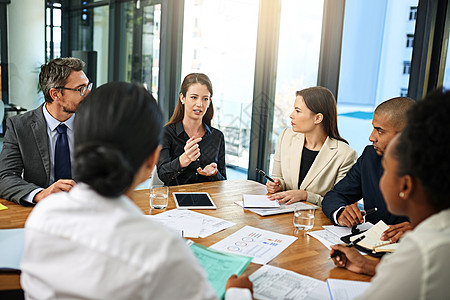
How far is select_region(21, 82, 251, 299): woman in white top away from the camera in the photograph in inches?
36.1

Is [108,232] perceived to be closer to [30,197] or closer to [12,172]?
[30,197]

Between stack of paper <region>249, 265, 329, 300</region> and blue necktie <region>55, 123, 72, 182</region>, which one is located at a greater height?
blue necktie <region>55, 123, 72, 182</region>

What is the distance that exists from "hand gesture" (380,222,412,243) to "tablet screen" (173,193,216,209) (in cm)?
90

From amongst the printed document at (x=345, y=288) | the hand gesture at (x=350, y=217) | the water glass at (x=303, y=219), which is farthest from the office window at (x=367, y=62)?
the printed document at (x=345, y=288)

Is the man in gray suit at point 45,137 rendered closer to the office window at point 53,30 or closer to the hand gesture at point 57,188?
the hand gesture at point 57,188

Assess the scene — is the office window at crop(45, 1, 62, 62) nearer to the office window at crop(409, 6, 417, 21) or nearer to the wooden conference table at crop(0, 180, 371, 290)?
the wooden conference table at crop(0, 180, 371, 290)

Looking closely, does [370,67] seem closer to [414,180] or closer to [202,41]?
[202,41]

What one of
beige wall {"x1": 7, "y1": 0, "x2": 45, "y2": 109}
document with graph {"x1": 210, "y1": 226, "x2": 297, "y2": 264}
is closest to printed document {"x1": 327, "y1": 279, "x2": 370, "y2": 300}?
document with graph {"x1": 210, "y1": 226, "x2": 297, "y2": 264}

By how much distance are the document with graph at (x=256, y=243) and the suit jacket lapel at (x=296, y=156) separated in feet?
3.48

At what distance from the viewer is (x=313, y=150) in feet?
10.2

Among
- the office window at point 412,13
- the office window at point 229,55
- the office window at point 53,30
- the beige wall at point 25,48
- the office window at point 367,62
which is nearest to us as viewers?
the office window at point 412,13

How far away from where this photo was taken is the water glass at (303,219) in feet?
6.81

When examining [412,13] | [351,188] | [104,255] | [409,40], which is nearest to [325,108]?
[351,188]

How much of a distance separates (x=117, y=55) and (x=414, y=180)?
16.8ft
